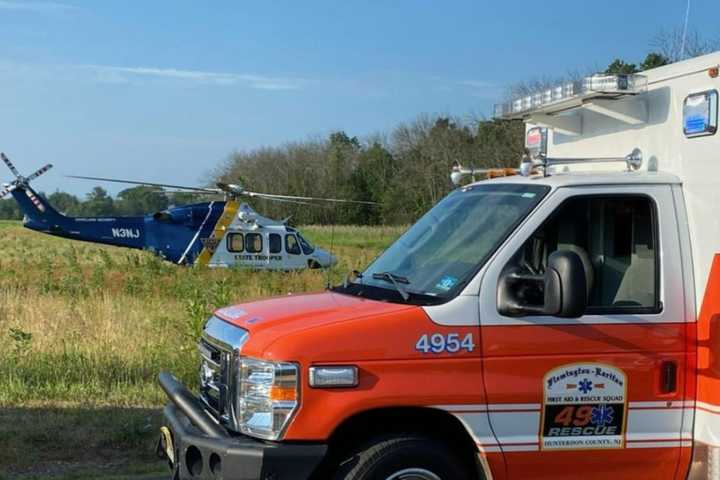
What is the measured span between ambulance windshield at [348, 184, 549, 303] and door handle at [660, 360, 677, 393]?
1.08m

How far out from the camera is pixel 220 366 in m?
4.73

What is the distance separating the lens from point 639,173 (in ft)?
16.1

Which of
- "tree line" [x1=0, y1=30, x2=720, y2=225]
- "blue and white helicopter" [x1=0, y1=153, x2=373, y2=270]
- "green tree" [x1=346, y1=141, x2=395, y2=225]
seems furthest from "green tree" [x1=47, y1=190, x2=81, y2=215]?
"blue and white helicopter" [x1=0, y1=153, x2=373, y2=270]

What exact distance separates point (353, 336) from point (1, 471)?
152 inches

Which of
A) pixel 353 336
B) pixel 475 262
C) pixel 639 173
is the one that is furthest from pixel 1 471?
pixel 639 173

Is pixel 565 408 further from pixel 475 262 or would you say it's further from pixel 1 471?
pixel 1 471

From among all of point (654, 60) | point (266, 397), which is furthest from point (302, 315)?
point (654, 60)

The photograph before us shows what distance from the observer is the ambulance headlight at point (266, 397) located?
13.9 feet

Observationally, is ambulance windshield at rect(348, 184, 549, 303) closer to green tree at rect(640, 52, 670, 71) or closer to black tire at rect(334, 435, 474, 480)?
black tire at rect(334, 435, 474, 480)

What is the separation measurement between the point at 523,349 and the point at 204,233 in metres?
23.8

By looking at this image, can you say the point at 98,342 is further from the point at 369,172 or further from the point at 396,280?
the point at 369,172

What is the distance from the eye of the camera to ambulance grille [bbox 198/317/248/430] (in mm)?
4516

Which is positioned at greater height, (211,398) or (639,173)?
(639,173)

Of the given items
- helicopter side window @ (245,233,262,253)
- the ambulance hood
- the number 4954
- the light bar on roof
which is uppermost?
the light bar on roof
